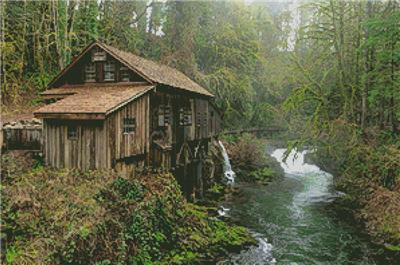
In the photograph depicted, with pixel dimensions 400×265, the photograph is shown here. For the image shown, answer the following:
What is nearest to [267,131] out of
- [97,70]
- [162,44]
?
[162,44]

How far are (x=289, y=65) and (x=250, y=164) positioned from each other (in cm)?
1026

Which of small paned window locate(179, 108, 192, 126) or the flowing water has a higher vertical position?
small paned window locate(179, 108, 192, 126)

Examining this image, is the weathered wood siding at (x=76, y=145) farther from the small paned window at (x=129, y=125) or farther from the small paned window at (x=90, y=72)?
the small paned window at (x=90, y=72)

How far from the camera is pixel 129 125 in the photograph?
14.8 metres

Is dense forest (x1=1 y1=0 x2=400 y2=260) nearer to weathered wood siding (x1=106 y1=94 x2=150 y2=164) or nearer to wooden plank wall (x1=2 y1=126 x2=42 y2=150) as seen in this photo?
wooden plank wall (x1=2 y1=126 x2=42 y2=150)

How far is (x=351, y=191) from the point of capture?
20.5 metres

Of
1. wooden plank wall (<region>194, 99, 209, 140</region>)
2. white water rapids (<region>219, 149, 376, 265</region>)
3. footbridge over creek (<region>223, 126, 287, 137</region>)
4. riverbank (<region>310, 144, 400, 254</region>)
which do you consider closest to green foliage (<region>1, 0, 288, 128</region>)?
footbridge over creek (<region>223, 126, 287, 137</region>)

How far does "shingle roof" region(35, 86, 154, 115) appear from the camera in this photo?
1359 cm

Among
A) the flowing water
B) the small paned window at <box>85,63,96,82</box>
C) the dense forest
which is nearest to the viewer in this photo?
the flowing water

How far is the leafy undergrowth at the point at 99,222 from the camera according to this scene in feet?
32.2

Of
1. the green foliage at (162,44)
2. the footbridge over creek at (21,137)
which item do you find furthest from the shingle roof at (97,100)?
the green foliage at (162,44)

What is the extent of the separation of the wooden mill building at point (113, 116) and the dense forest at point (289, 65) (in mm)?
6226

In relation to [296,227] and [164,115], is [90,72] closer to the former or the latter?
[164,115]

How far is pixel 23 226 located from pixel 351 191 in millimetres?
16806
